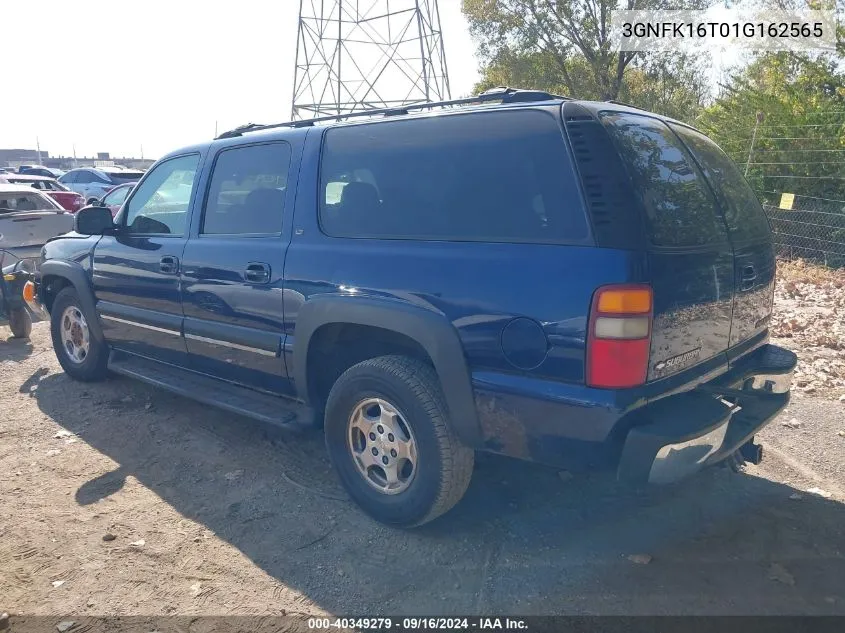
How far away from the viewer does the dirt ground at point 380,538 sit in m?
2.71

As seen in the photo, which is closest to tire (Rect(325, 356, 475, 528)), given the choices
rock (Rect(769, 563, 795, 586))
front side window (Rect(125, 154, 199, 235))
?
rock (Rect(769, 563, 795, 586))

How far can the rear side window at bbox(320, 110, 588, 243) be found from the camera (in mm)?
2621

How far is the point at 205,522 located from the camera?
10.9 feet

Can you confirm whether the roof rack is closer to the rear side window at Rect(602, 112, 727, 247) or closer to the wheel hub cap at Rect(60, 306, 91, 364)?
the rear side window at Rect(602, 112, 727, 247)

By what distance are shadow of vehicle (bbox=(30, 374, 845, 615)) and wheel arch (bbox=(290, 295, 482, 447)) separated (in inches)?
25.5

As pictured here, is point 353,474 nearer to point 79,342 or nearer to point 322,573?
point 322,573

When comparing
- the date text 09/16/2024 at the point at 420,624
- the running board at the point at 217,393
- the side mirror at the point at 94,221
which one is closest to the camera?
the date text 09/16/2024 at the point at 420,624

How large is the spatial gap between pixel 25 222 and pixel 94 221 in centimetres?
456

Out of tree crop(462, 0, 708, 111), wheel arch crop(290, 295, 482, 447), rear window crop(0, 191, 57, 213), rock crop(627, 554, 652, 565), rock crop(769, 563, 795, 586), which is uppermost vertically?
tree crop(462, 0, 708, 111)

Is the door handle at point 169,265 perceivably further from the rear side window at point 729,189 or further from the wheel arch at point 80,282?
the rear side window at point 729,189

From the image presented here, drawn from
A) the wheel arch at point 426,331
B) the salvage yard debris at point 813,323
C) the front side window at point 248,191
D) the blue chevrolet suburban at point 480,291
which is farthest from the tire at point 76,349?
the salvage yard debris at point 813,323

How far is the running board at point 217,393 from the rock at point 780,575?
91.5 inches

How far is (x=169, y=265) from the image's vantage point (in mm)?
4152

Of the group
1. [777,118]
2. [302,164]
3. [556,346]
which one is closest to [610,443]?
[556,346]
